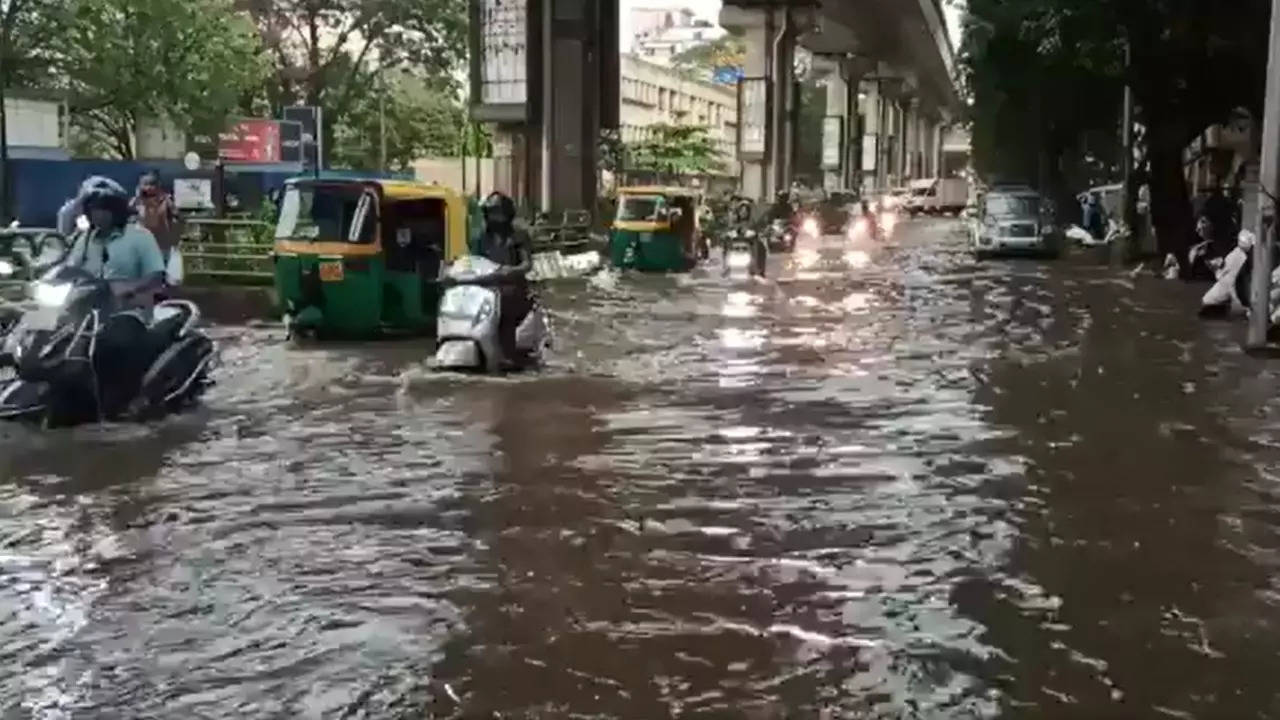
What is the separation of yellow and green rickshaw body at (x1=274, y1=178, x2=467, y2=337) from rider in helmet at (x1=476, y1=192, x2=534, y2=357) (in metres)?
2.20

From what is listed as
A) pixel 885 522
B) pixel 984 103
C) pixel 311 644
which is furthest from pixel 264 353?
pixel 984 103

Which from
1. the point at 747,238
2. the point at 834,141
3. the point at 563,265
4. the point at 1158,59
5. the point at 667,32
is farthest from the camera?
the point at 667,32

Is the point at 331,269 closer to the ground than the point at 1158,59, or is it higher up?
closer to the ground

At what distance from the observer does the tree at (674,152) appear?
2997 inches

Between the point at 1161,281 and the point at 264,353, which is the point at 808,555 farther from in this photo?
the point at 1161,281

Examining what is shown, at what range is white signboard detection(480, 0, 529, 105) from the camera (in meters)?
42.7

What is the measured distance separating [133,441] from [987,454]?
6.20m

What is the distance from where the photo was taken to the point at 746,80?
62062 millimetres

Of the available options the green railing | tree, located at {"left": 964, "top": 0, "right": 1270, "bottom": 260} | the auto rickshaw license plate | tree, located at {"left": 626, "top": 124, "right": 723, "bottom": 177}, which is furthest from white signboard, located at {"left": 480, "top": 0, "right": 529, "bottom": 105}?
tree, located at {"left": 626, "top": 124, "right": 723, "bottom": 177}

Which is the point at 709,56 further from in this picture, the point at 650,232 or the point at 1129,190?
the point at 650,232

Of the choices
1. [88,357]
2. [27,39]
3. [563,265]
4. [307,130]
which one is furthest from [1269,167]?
[27,39]

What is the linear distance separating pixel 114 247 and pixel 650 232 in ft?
78.2

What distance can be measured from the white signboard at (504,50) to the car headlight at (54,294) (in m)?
31.6

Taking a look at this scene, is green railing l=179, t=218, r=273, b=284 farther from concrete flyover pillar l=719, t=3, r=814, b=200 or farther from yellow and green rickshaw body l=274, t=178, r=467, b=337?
concrete flyover pillar l=719, t=3, r=814, b=200
